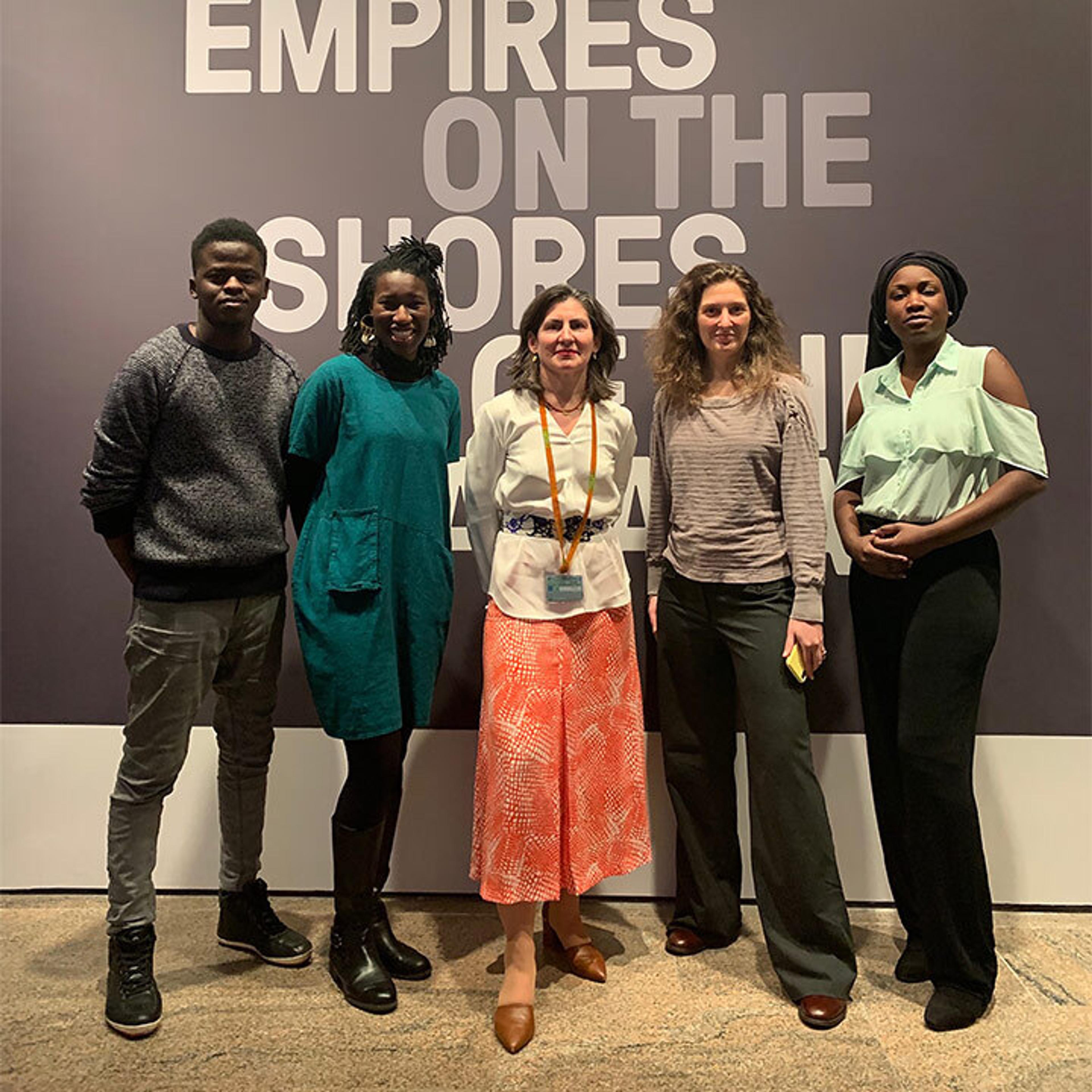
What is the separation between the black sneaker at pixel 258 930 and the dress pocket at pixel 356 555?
37.7 inches

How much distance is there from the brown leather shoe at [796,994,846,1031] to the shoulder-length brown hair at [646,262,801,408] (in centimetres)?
144

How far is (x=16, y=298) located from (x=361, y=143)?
117 cm

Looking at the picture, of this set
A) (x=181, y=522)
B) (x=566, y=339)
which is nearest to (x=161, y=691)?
(x=181, y=522)

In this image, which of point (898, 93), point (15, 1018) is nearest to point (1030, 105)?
point (898, 93)

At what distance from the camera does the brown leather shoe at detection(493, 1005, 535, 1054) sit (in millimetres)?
1937

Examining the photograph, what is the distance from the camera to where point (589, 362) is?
2170 millimetres

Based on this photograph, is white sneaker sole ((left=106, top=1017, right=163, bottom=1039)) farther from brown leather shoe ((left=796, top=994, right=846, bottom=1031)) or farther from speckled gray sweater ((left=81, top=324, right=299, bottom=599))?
brown leather shoe ((left=796, top=994, right=846, bottom=1031))

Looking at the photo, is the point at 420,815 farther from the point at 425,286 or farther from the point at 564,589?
the point at 425,286

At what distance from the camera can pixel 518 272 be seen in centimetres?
269

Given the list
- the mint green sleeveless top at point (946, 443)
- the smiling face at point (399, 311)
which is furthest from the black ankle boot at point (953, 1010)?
the smiling face at point (399, 311)

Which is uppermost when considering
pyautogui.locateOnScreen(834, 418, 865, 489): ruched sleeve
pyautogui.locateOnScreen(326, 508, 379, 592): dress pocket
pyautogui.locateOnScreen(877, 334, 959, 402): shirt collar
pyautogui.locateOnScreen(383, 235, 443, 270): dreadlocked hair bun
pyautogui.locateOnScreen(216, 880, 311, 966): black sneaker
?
pyautogui.locateOnScreen(383, 235, 443, 270): dreadlocked hair bun

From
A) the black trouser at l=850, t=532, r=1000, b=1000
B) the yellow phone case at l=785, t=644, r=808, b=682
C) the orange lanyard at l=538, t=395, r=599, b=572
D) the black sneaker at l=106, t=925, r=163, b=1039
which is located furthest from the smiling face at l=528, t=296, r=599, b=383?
the black sneaker at l=106, t=925, r=163, b=1039

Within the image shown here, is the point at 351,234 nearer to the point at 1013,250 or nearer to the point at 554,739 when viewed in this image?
the point at 554,739

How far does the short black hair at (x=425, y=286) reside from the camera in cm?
204
